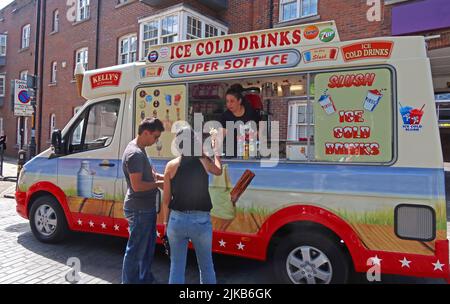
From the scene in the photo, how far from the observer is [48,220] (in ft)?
16.9

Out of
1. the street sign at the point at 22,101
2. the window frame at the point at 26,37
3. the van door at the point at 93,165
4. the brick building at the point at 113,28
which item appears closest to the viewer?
the van door at the point at 93,165

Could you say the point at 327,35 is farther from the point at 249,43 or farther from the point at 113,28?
the point at 113,28

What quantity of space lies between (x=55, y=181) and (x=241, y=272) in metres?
3.04

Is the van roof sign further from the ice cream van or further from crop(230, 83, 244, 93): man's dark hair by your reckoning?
crop(230, 83, 244, 93): man's dark hair

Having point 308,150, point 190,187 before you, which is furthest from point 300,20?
point 190,187

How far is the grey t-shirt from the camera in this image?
330cm

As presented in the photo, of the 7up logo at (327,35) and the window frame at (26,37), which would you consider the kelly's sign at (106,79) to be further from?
the window frame at (26,37)

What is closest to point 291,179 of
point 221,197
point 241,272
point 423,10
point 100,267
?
point 221,197

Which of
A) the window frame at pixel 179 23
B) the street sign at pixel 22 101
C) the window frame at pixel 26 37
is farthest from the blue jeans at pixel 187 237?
the window frame at pixel 26 37

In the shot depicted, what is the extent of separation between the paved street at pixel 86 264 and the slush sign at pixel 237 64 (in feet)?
8.15

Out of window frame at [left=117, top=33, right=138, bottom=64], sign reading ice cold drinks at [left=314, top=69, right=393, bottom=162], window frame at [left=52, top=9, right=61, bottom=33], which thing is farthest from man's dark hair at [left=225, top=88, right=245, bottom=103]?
window frame at [left=52, top=9, right=61, bottom=33]

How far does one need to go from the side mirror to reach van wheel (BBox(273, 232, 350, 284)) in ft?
11.2

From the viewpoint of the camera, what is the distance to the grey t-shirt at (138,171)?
130 inches
